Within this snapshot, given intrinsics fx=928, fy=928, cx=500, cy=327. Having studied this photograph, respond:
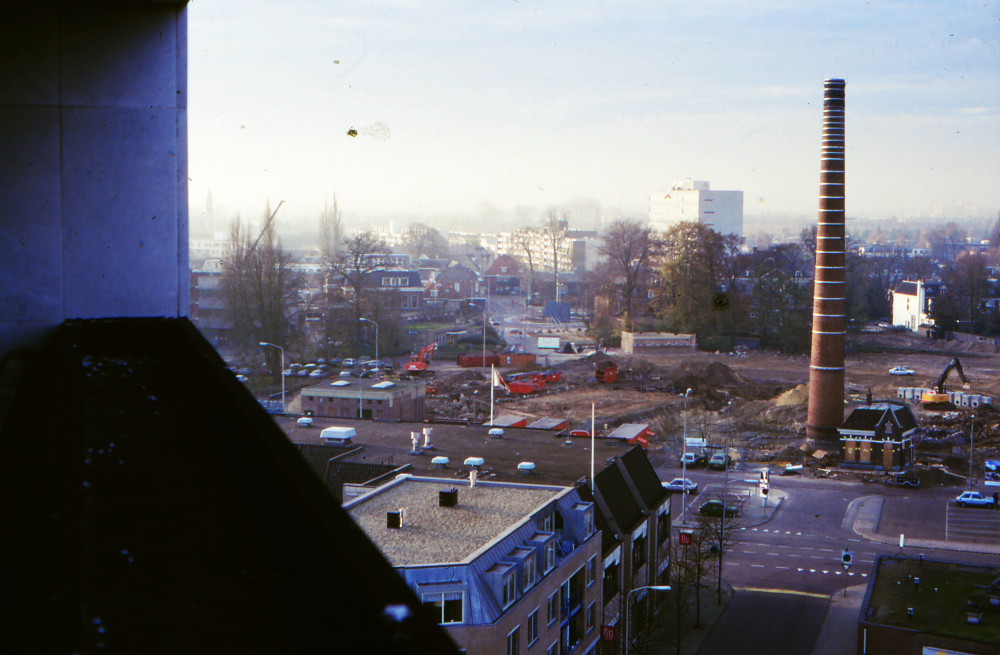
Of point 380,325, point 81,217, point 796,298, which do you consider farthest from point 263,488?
point 796,298

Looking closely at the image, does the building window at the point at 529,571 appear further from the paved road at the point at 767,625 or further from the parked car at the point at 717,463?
the parked car at the point at 717,463

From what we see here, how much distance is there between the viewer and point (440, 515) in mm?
5965

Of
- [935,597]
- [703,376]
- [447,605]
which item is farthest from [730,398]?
[447,605]

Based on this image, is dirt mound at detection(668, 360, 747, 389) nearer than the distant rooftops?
No

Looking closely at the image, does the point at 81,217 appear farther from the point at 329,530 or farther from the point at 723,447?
the point at 723,447

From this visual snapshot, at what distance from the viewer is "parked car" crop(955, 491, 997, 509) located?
→ 1208cm

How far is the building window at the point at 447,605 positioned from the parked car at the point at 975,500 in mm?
9678

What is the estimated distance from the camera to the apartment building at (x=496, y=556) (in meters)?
4.80

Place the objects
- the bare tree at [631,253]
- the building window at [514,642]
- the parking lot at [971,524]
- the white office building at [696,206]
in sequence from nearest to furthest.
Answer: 1. the building window at [514,642]
2. the parking lot at [971,524]
3. the bare tree at [631,253]
4. the white office building at [696,206]

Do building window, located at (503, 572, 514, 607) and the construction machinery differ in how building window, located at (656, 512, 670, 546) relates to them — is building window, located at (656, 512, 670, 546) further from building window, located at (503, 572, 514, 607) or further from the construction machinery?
the construction machinery

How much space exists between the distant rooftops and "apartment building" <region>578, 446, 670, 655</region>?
76 centimetres

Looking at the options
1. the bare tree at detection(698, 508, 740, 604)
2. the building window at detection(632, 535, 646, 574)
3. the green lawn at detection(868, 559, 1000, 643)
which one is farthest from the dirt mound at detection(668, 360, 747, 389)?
the building window at detection(632, 535, 646, 574)

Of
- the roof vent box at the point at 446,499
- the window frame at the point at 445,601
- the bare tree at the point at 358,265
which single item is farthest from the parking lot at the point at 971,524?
the bare tree at the point at 358,265

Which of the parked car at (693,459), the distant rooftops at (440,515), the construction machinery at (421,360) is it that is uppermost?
the distant rooftops at (440,515)
